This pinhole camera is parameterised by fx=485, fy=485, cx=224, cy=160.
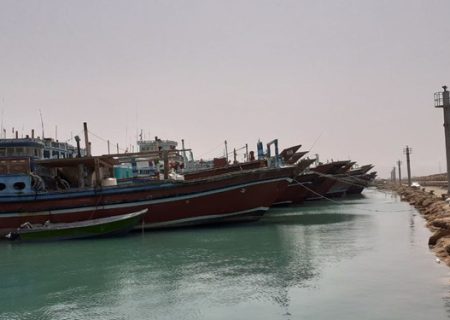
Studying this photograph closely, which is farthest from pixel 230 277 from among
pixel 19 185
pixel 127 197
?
pixel 19 185

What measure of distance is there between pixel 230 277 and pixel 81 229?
10.3 meters

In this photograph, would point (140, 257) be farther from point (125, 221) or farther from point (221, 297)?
point (221, 297)

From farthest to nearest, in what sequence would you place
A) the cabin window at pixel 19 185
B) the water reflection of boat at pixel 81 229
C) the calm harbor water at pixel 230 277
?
the cabin window at pixel 19 185
the water reflection of boat at pixel 81 229
the calm harbor water at pixel 230 277

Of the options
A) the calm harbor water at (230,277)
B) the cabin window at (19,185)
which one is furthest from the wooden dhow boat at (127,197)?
the calm harbor water at (230,277)

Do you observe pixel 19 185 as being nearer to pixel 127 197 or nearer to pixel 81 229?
pixel 81 229

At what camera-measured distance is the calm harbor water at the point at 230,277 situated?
9312mm

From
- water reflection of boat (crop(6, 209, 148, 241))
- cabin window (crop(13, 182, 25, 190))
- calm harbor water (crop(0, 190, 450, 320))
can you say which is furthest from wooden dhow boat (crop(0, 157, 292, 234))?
calm harbor water (crop(0, 190, 450, 320))

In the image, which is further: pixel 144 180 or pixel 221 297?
pixel 144 180

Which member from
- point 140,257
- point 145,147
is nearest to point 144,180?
point 140,257

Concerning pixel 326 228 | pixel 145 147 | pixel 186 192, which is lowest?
pixel 326 228

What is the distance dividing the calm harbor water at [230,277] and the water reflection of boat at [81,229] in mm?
614

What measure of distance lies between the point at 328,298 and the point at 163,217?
1384cm

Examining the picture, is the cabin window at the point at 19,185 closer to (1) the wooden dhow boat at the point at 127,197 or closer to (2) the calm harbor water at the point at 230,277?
(1) the wooden dhow boat at the point at 127,197

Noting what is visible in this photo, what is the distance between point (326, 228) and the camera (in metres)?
22.7
